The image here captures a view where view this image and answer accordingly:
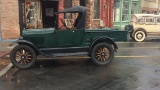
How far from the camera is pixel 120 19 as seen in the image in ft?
84.4

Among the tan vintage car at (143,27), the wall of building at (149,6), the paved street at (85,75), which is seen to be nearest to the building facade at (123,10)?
the wall of building at (149,6)

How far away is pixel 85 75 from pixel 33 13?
1102 cm

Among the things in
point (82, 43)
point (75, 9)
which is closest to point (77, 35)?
point (82, 43)

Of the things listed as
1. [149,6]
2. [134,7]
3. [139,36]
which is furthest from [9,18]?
[149,6]

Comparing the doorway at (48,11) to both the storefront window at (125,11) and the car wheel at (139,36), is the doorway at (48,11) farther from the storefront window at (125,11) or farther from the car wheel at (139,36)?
the storefront window at (125,11)

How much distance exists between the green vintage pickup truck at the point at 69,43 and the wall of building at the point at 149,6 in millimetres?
19096

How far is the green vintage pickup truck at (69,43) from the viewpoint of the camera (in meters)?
9.75

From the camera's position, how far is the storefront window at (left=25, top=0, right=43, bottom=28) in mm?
18391

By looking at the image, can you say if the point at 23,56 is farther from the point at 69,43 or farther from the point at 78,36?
the point at 78,36

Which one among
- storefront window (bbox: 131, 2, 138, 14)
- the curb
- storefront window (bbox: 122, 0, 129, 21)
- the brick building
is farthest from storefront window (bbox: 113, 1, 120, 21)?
the curb

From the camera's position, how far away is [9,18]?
17.5m

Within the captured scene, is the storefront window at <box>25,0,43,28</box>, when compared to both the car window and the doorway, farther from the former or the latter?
the car window

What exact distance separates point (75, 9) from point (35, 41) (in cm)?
194

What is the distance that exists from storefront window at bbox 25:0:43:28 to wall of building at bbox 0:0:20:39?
91 cm
